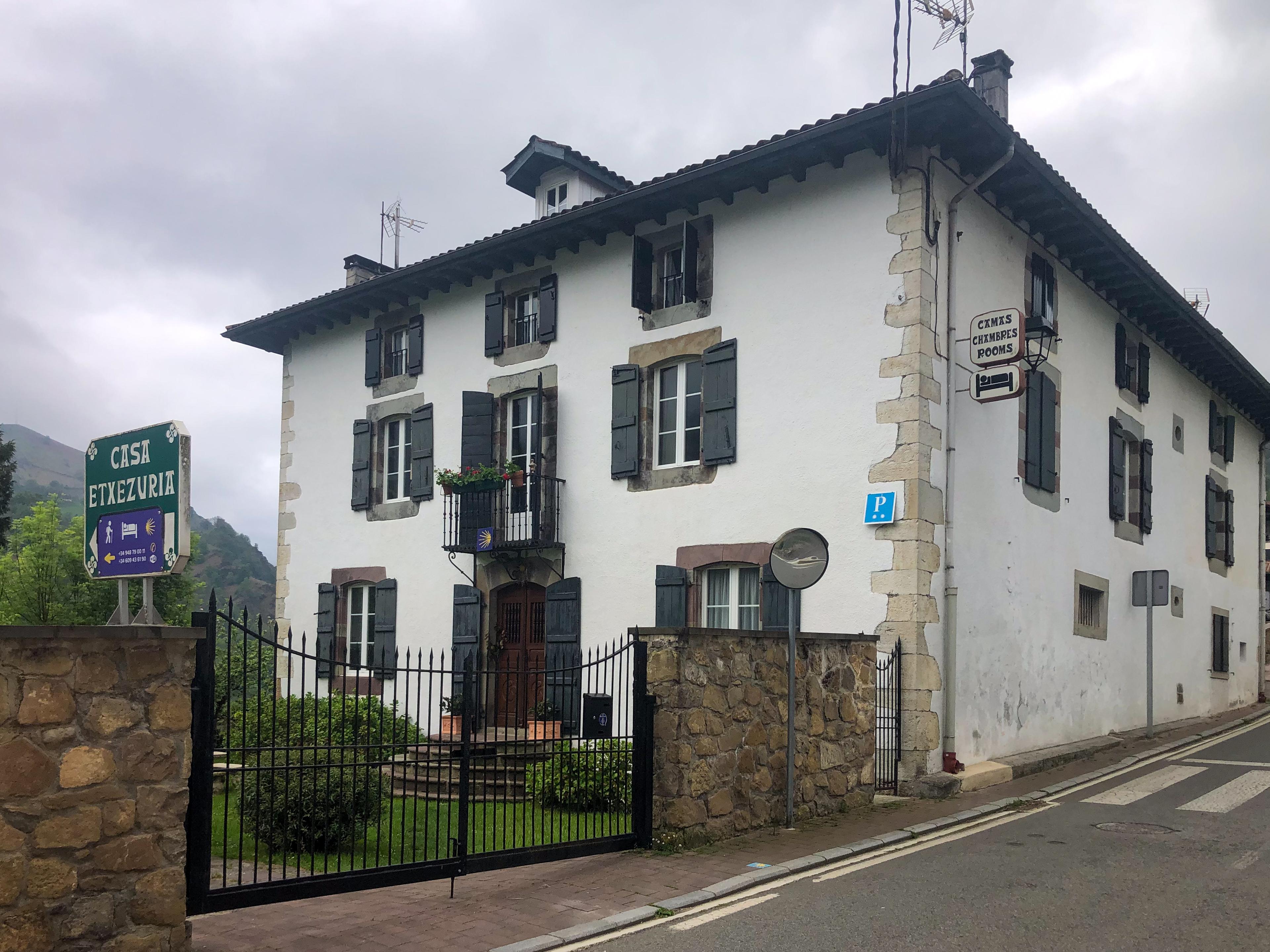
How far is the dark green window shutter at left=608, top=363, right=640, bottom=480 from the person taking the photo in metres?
14.4

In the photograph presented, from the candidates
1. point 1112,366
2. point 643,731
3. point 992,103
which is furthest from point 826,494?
point 1112,366

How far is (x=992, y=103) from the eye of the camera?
14406mm

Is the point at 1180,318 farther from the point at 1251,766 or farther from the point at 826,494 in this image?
the point at 826,494

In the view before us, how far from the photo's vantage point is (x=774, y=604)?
12.6m

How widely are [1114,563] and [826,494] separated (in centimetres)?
674

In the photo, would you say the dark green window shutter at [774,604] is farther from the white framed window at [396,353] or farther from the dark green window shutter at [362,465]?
the white framed window at [396,353]

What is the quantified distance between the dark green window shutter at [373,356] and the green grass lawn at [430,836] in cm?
916

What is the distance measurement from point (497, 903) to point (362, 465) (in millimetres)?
12098

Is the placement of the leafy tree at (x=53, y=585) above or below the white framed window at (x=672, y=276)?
below

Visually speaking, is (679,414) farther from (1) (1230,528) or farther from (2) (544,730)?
(1) (1230,528)

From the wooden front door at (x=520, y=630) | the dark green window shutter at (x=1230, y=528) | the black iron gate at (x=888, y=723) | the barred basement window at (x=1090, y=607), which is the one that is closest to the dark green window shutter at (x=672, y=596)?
A: the wooden front door at (x=520, y=630)

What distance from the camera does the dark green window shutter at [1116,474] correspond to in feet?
55.2

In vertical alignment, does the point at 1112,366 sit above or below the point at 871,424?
above

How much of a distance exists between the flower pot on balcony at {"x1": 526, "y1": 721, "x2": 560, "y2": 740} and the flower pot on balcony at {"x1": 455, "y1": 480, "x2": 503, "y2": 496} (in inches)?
130
